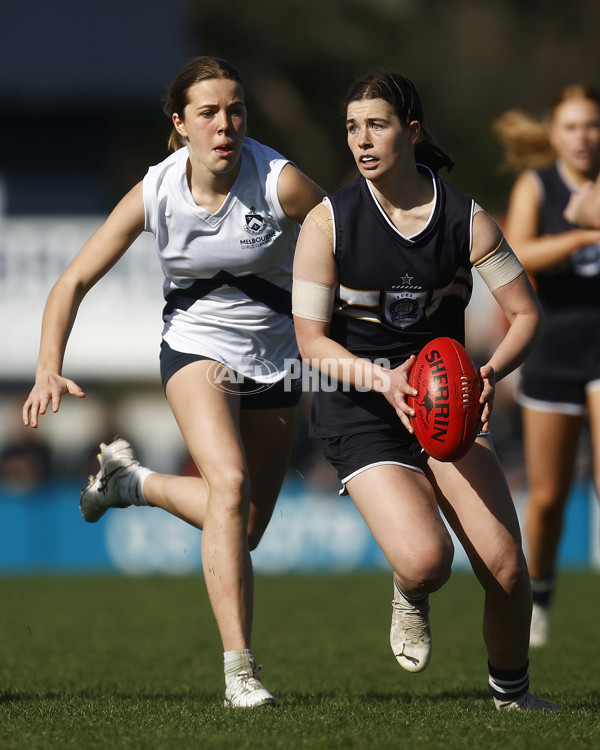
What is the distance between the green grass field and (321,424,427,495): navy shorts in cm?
87

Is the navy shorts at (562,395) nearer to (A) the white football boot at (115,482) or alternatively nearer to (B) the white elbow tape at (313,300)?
(A) the white football boot at (115,482)

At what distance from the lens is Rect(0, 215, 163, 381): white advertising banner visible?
17.0 meters

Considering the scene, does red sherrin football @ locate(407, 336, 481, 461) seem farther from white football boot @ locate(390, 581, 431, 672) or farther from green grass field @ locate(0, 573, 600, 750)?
green grass field @ locate(0, 573, 600, 750)

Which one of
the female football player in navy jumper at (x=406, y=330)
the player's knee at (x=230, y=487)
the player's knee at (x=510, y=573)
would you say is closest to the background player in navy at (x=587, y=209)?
the female football player in navy jumper at (x=406, y=330)

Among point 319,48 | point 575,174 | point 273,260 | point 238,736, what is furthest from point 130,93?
point 238,736

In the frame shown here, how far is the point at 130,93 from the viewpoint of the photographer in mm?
20484

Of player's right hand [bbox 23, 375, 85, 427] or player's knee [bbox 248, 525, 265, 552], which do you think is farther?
player's knee [bbox 248, 525, 265, 552]

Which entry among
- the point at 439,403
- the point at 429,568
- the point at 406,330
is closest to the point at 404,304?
the point at 406,330

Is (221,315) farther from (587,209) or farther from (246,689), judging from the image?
(587,209)

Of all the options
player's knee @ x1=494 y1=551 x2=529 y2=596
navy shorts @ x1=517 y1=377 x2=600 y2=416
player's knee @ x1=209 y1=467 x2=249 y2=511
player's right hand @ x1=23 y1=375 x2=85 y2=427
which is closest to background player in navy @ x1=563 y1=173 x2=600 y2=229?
navy shorts @ x1=517 y1=377 x2=600 y2=416

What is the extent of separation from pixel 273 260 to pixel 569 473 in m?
2.45

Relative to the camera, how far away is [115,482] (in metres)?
5.41

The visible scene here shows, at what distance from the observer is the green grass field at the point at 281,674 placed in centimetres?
403

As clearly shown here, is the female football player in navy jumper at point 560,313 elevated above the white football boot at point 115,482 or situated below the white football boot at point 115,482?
above
